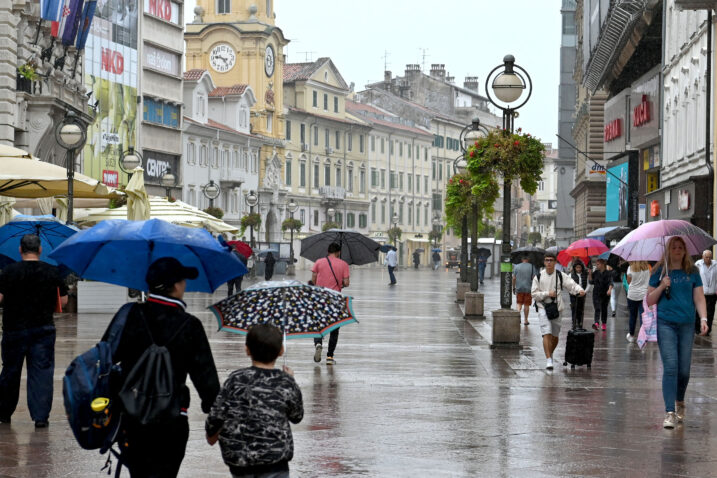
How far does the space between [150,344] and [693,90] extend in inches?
1227

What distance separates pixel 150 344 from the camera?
6.68 meters

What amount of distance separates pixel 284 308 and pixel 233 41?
87.3 metres

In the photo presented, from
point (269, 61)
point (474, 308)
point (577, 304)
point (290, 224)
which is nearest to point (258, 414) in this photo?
point (577, 304)

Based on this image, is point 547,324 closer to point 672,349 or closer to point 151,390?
point 672,349

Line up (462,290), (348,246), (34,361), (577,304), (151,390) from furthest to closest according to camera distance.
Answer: (462,290) → (577,304) → (348,246) → (34,361) → (151,390)

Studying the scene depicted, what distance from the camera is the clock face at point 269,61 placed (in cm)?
9441

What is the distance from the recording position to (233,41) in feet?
307

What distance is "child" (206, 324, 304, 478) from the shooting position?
623cm

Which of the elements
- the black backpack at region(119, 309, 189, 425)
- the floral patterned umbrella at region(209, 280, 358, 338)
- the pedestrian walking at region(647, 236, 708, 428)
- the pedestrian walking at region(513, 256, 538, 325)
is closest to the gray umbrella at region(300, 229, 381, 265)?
the pedestrian walking at region(647, 236, 708, 428)

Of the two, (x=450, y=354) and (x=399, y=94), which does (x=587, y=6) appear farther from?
(x=399, y=94)

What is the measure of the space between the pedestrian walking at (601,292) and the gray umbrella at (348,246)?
7833 mm

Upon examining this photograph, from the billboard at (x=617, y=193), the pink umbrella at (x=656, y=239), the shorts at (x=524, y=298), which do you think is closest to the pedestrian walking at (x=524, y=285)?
the shorts at (x=524, y=298)

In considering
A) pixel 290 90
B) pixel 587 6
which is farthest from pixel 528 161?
pixel 290 90

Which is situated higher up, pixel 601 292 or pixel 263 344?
pixel 263 344
